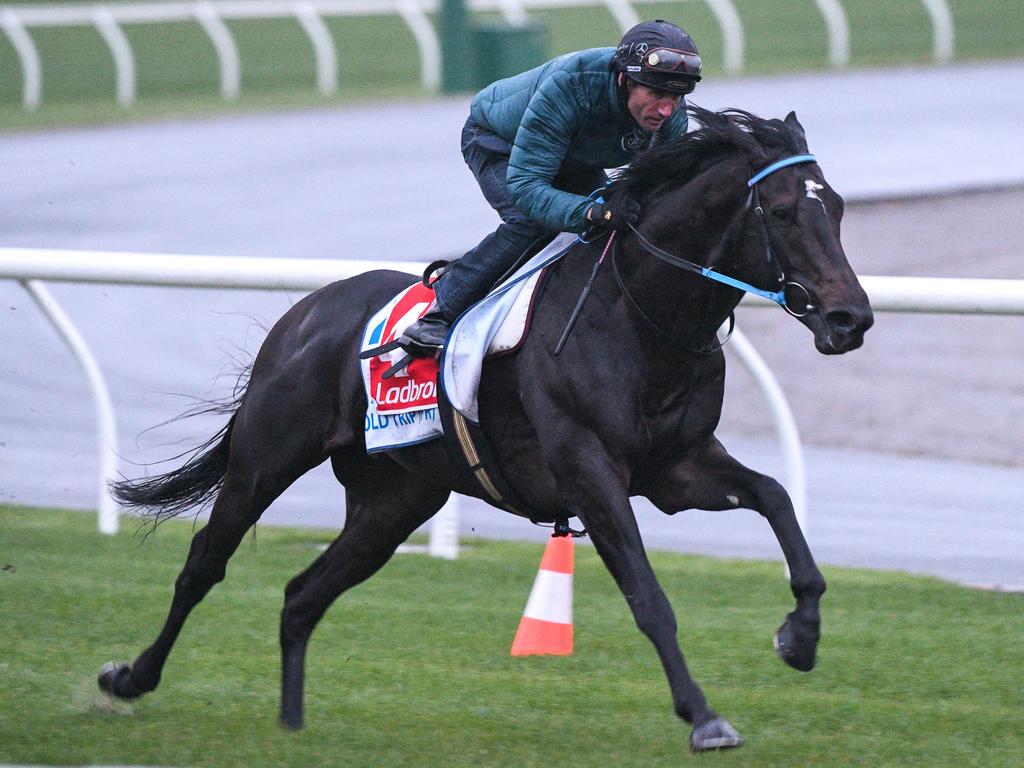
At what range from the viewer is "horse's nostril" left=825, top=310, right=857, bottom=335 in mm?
4113

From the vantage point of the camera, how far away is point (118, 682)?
514cm

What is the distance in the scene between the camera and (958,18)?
21.9 metres

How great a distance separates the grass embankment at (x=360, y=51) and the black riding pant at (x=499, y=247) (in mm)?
14418

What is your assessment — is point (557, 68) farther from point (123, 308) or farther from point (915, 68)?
point (915, 68)

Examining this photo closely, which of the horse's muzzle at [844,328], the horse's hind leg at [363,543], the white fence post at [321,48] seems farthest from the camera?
the white fence post at [321,48]

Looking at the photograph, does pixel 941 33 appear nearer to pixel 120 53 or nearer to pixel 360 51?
pixel 360 51

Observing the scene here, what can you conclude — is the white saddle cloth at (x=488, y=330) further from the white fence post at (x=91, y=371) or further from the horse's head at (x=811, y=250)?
the white fence post at (x=91, y=371)

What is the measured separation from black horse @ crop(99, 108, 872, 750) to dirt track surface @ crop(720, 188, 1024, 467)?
4.86 m

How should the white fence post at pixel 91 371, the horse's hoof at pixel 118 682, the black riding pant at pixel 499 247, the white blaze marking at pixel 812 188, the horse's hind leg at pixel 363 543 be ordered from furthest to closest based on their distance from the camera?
the white fence post at pixel 91 371
the horse's hind leg at pixel 363 543
the horse's hoof at pixel 118 682
the black riding pant at pixel 499 247
the white blaze marking at pixel 812 188

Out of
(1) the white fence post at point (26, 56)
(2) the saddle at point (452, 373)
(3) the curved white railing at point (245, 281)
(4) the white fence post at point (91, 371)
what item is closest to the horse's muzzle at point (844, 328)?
(2) the saddle at point (452, 373)

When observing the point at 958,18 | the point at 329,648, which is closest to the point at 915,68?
the point at 958,18

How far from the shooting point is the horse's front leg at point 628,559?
4160 mm

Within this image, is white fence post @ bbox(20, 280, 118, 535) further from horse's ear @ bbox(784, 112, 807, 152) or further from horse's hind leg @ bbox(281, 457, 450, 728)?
horse's ear @ bbox(784, 112, 807, 152)

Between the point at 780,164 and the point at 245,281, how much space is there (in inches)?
123
